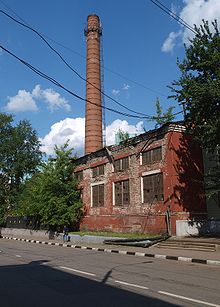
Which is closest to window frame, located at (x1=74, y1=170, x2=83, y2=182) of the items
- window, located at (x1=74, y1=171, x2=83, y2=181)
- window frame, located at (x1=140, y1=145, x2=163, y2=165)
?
window, located at (x1=74, y1=171, x2=83, y2=181)

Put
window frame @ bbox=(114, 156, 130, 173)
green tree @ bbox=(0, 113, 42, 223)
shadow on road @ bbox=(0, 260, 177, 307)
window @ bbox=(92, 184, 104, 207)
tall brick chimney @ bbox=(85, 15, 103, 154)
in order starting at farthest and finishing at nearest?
green tree @ bbox=(0, 113, 42, 223), tall brick chimney @ bbox=(85, 15, 103, 154), window @ bbox=(92, 184, 104, 207), window frame @ bbox=(114, 156, 130, 173), shadow on road @ bbox=(0, 260, 177, 307)

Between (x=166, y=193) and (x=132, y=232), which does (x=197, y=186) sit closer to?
(x=166, y=193)

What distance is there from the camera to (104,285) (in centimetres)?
920

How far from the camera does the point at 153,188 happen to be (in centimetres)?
2634

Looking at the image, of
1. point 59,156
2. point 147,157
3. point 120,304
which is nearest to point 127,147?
point 147,157

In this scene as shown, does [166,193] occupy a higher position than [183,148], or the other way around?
[183,148]

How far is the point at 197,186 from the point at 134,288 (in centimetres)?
1801

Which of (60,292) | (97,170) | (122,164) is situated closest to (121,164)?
(122,164)

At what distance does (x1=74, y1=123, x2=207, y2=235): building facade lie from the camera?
2503 centimetres

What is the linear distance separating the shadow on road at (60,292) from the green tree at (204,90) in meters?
13.6

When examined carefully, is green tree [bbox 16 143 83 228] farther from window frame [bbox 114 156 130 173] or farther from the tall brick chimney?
the tall brick chimney

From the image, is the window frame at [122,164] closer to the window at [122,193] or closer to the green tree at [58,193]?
the window at [122,193]

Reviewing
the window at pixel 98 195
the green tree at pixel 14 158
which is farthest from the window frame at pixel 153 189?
the green tree at pixel 14 158

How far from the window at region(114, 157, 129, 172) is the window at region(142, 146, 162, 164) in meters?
2.18
